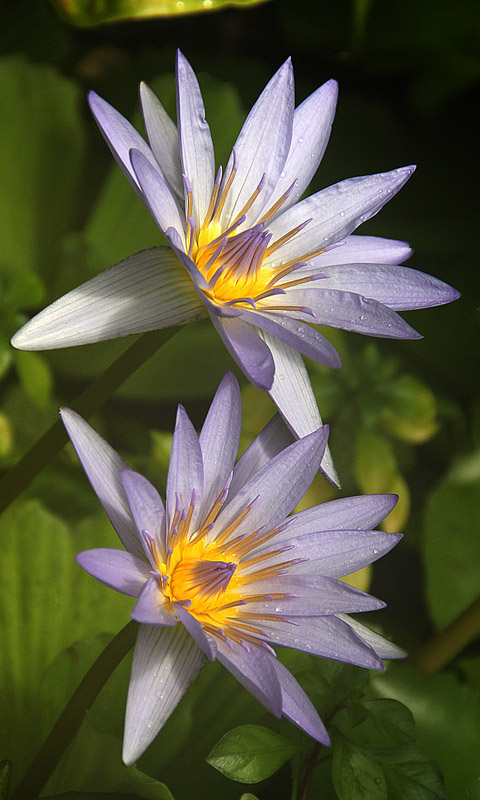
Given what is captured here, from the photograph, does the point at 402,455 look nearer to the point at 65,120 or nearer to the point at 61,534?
the point at 61,534

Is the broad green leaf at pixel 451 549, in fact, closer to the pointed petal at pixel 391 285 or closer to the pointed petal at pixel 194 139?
the pointed petal at pixel 391 285

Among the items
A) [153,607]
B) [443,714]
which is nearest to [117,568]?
[153,607]

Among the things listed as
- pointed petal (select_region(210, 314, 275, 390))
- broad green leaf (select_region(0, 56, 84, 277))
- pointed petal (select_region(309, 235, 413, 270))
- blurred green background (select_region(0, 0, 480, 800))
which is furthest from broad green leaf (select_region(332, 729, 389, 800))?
broad green leaf (select_region(0, 56, 84, 277))

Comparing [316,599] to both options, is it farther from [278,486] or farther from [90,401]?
[90,401]

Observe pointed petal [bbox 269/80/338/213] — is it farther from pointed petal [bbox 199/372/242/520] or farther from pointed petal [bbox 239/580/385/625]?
pointed petal [bbox 239/580/385/625]

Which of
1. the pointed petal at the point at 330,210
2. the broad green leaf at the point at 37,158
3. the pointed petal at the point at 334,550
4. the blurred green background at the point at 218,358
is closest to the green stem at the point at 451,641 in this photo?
the blurred green background at the point at 218,358

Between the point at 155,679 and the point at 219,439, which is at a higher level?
the point at 219,439
